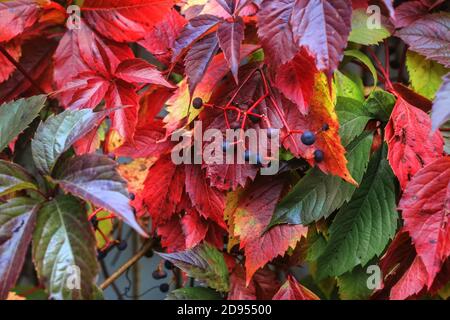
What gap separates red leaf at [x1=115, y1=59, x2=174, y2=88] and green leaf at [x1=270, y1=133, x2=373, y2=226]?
0.22 m

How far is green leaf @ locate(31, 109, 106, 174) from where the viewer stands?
0.60 meters

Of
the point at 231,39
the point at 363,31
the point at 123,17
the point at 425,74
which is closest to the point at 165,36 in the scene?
the point at 123,17

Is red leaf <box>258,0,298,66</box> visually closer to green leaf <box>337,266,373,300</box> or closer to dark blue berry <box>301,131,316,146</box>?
dark blue berry <box>301,131,316,146</box>

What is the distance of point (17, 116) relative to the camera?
2.17 feet

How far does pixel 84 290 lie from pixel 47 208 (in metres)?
0.09

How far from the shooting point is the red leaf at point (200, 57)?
0.65 metres

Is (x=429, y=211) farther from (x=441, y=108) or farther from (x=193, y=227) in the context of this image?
(x=193, y=227)

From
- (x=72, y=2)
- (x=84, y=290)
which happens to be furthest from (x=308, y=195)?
(x=72, y=2)

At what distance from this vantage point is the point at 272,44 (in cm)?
63

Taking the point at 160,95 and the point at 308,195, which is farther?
the point at 160,95

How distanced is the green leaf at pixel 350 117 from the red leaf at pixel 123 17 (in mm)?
288

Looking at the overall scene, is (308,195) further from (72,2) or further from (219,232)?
(72,2)
